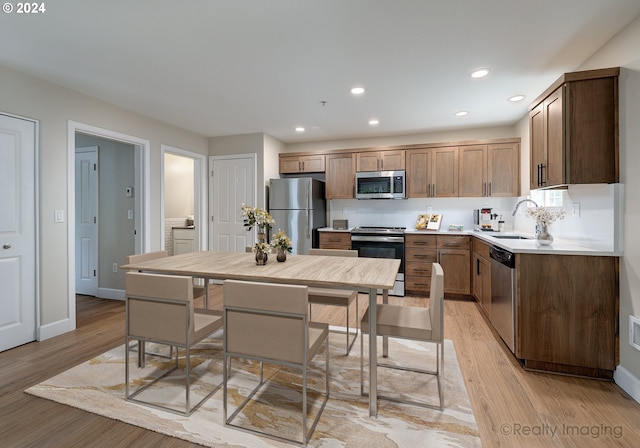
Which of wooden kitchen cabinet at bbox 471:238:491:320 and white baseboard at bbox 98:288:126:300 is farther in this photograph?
white baseboard at bbox 98:288:126:300

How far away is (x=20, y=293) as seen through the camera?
2.78m

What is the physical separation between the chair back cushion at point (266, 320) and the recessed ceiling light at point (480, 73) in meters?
2.52

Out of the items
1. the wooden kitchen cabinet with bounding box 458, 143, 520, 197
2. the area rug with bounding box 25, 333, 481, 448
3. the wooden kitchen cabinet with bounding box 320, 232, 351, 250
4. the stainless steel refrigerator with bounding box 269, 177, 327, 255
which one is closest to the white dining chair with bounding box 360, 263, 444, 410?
the area rug with bounding box 25, 333, 481, 448

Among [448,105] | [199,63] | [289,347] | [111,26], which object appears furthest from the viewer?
[448,105]

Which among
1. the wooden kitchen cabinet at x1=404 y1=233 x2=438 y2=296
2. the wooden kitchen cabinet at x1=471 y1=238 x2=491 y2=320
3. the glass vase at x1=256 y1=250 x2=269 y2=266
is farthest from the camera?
the wooden kitchen cabinet at x1=404 y1=233 x2=438 y2=296

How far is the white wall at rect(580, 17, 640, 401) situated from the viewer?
1991 millimetres

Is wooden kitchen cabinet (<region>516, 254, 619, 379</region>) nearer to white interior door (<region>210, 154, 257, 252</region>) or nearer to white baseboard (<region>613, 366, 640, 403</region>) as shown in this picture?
white baseboard (<region>613, 366, 640, 403</region>)

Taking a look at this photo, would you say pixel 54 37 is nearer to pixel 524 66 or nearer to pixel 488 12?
pixel 488 12

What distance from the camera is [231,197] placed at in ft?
16.3

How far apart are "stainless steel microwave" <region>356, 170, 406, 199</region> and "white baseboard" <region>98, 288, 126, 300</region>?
363 cm

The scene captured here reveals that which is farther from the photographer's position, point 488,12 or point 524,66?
point 524,66

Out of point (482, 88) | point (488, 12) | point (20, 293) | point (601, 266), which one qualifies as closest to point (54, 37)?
point (20, 293)

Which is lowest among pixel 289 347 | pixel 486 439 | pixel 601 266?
pixel 486 439

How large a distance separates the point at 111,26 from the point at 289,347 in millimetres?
2339
